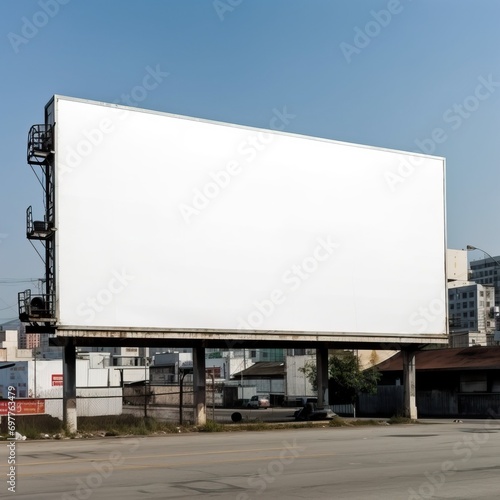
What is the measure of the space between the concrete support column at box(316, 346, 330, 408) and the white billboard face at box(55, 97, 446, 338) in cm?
326

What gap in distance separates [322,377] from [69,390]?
1657cm

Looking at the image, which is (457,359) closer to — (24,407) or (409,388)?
(409,388)

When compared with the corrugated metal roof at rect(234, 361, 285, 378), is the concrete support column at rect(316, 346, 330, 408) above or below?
above

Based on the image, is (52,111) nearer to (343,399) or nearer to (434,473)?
(434,473)

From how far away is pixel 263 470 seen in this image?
18.2m

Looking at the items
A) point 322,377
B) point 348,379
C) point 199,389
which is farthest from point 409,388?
point 348,379

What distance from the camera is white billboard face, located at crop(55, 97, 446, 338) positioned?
3631 cm

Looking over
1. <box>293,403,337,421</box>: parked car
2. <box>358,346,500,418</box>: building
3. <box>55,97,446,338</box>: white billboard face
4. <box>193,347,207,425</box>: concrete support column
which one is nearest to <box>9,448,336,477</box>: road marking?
<box>55,97,446,338</box>: white billboard face

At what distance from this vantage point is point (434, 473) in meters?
17.4

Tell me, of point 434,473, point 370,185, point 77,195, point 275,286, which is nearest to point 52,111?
point 77,195

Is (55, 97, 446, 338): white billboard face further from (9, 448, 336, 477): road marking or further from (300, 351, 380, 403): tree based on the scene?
(300, 351, 380, 403): tree

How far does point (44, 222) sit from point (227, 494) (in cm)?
2351

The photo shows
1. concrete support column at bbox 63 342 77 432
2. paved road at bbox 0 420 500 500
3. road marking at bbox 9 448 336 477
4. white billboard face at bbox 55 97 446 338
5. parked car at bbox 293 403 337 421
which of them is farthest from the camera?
parked car at bbox 293 403 337 421

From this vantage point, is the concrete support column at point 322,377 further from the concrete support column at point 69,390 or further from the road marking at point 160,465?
the road marking at point 160,465
